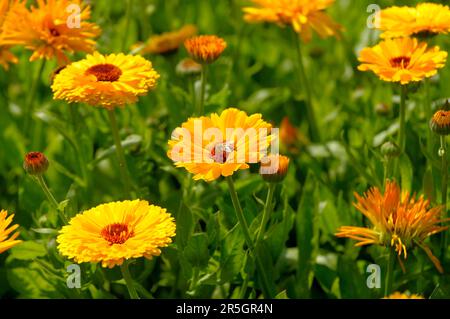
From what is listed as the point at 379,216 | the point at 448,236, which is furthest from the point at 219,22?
the point at 379,216

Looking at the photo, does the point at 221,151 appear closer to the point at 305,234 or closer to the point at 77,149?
the point at 305,234

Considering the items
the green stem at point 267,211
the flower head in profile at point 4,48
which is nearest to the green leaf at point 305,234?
the green stem at point 267,211

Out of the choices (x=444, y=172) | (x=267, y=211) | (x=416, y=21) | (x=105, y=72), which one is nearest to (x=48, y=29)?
(x=105, y=72)

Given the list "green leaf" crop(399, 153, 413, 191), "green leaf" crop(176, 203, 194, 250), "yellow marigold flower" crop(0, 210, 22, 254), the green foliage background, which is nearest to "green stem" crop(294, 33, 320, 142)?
the green foliage background

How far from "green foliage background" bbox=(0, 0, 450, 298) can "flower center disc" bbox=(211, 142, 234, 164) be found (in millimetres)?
177

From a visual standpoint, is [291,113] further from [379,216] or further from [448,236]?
[379,216]

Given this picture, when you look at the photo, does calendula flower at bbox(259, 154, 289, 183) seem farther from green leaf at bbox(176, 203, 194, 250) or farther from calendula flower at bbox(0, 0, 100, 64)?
calendula flower at bbox(0, 0, 100, 64)

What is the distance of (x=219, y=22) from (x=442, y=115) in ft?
4.85

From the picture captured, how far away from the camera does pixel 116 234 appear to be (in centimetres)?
141

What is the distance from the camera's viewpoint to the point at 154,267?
1.99 metres

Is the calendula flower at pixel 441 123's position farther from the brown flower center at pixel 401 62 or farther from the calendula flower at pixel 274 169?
the calendula flower at pixel 274 169

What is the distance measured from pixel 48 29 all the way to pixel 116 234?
72cm

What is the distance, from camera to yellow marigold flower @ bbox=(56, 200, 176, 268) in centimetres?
134

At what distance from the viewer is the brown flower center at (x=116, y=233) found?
1.39 metres
